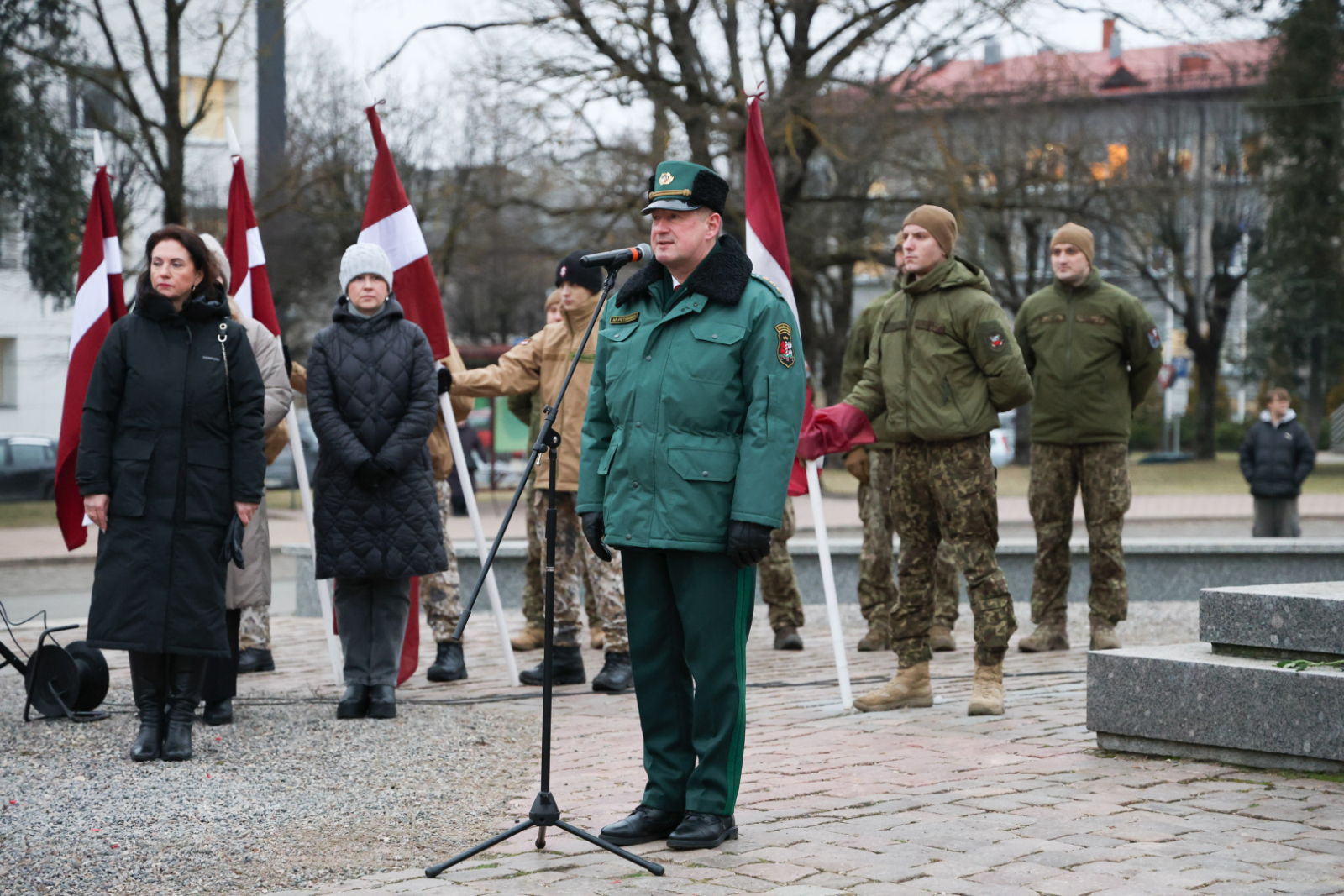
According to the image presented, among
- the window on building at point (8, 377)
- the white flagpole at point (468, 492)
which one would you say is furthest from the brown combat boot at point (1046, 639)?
the window on building at point (8, 377)

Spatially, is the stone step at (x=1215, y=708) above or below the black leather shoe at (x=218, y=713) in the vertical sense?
above

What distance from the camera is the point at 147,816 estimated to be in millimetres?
5121

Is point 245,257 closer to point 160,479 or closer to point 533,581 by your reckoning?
point 533,581

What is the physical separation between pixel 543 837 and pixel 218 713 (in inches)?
111

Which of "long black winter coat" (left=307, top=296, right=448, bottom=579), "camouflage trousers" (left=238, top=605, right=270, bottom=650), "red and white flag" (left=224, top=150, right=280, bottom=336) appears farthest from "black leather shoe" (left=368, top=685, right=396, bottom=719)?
"red and white flag" (left=224, top=150, right=280, bottom=336)

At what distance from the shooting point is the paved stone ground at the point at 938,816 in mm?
4160

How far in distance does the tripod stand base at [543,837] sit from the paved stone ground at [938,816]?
0.03m

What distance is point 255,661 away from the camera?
A: 28.7 ft

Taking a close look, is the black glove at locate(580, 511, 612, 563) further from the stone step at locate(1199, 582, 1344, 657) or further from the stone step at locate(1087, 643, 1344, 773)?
the stone step at locate(1199, 582, 1344, 657)

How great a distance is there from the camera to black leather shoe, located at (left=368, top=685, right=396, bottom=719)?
23.1 feet

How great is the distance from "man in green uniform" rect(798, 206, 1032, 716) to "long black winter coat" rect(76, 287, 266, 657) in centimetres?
264

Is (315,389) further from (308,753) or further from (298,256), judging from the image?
(298,256)

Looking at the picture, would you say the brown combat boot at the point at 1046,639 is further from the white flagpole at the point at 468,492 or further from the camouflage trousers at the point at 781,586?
the white flagpole at the point at 468,492

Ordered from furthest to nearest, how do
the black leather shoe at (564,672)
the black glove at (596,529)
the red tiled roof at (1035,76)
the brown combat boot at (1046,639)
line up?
the red tiled roof at (1035,76), the brown combat boot at (1046,639), the black leather shoe at (564,672), the black glove at (596,529)
